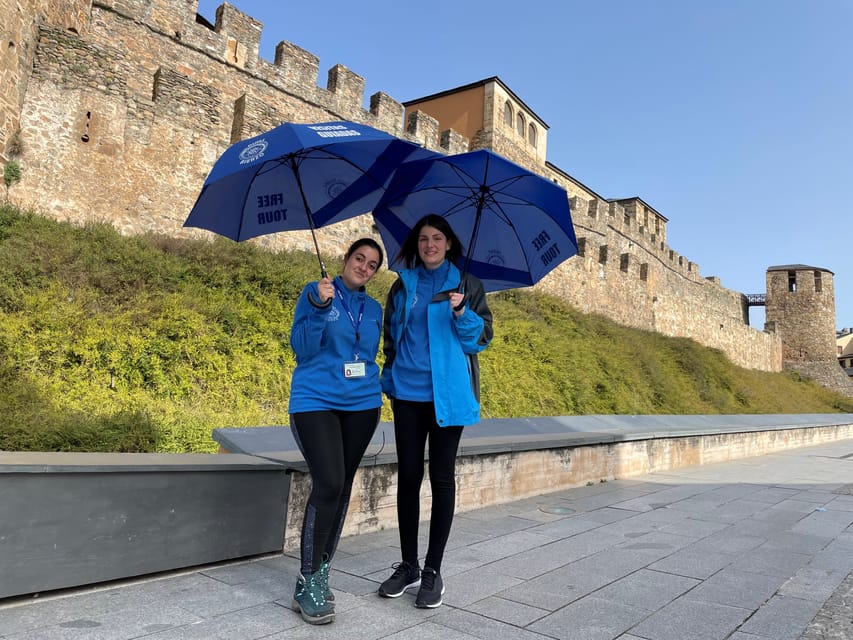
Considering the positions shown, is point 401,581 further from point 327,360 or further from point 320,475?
point 327,360

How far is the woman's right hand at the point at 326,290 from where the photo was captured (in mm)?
2520

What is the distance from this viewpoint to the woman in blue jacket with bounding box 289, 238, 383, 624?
252 cm

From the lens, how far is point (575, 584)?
9.94 ft

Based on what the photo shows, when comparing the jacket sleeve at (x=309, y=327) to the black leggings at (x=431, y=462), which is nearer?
the jacket sleeve at (x=309, y=327)

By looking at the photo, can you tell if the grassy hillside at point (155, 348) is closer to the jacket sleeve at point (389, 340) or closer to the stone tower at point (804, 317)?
the jacket sleeve at point (389, 340)

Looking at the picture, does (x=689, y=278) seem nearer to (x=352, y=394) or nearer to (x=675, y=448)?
(x=675, y=448)

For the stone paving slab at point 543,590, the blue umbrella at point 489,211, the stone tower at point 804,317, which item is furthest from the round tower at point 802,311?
the blue umbrella at point 489,211

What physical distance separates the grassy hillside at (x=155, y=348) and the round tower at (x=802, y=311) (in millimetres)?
37376

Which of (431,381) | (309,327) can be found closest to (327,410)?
(309,327)

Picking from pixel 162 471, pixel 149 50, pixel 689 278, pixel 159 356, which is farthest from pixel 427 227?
pixel 689 278

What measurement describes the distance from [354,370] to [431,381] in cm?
36

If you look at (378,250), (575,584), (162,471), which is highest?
(378,250)

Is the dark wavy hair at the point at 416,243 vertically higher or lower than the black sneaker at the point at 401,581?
higher

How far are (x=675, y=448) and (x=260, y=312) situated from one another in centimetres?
664
